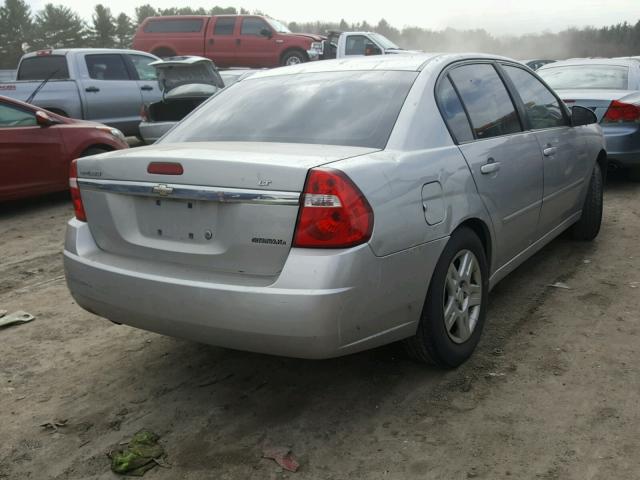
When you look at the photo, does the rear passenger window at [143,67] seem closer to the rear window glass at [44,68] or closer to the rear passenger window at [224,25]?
the rear window glass at [44,68]

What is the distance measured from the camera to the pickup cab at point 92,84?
33.8ft

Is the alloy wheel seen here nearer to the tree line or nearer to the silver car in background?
the silver car in background

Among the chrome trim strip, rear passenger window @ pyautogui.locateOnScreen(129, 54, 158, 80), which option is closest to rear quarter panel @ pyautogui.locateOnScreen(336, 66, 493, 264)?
the chrome trim strip

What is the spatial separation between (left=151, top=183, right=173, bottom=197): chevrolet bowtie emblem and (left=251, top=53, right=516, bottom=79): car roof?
4.42ft

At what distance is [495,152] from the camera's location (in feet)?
12.0

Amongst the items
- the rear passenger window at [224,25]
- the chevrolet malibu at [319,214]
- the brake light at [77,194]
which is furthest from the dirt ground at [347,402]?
the rear passenger window at [224,25]

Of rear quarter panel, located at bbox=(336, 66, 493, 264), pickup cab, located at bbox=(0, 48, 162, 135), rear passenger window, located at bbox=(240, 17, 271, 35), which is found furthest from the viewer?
rear passenger window, located at bbox=(240, 17, 271, 35)

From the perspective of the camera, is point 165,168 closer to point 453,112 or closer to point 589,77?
point 453,112

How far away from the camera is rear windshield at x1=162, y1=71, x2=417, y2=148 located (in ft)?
10.4

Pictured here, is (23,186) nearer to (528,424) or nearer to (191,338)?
(191,338)

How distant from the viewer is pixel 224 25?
19.5 metres

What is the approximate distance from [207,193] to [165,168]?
0.86 ft

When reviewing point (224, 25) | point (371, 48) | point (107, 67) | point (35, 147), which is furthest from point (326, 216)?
point (224, 25)

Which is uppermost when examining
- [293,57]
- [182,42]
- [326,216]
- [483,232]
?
[182,42]
